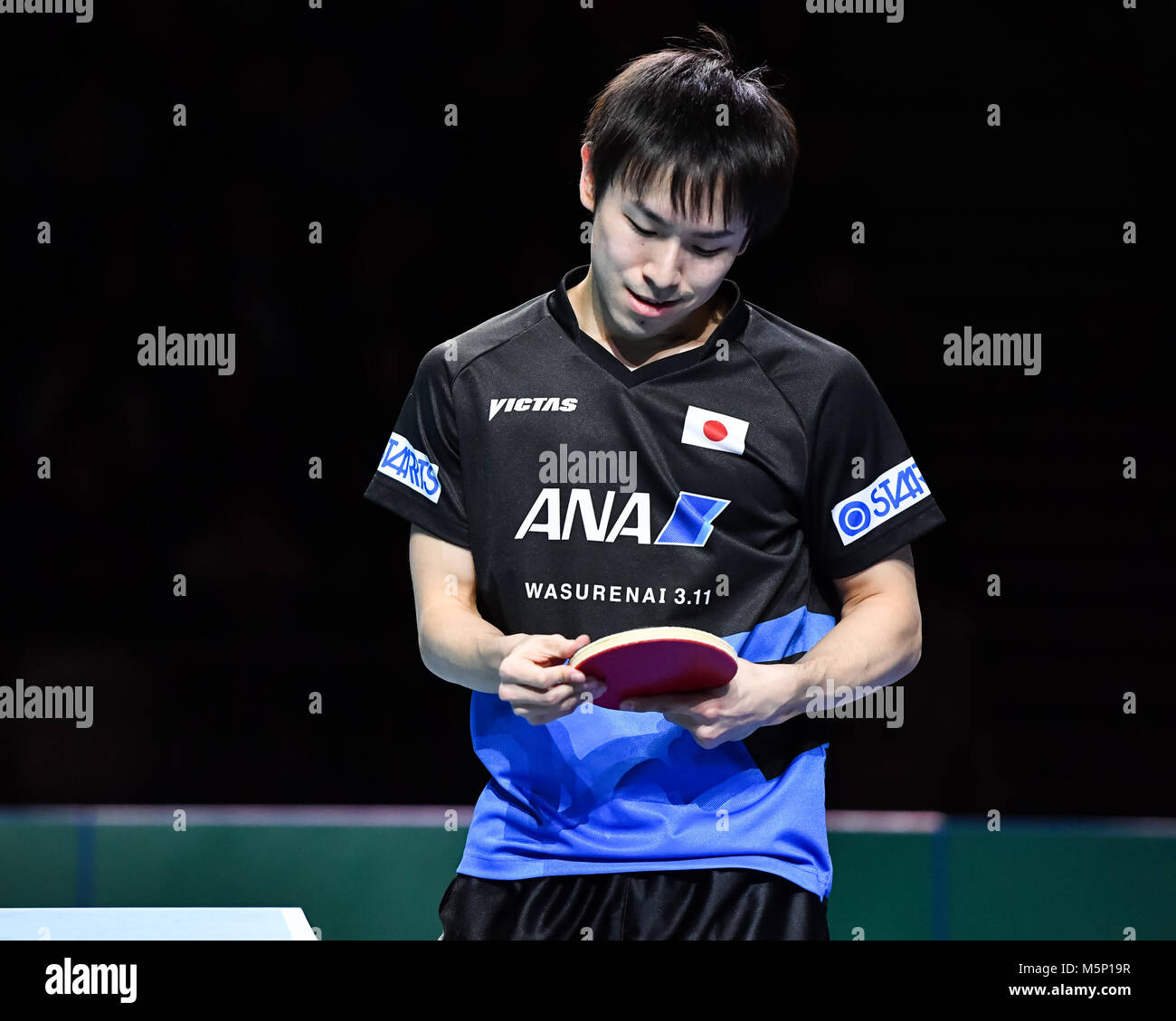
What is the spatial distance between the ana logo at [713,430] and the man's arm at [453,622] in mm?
358

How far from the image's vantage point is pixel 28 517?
3.39 meters

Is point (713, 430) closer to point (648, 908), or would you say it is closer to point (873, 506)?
point (873, 506)

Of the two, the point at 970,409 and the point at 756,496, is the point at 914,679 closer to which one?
the point at 970,409

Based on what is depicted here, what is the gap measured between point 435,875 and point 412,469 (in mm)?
1117

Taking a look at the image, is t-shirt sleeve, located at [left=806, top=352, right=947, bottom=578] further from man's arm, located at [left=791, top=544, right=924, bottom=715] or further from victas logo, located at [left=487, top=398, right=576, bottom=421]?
victas logo, located at [left=487, top=398, right=576, bottom=421]

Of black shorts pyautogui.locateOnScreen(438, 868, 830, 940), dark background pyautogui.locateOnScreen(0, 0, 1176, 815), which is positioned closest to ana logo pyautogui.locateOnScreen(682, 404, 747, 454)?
black shorts pyautogui.locateOnScreen(438, 868, 830, 940)

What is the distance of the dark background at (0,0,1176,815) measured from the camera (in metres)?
3.20

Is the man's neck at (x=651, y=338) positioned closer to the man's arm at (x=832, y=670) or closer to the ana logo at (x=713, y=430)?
the ana logo at (x=713, y=430)

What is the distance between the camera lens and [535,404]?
2141mm

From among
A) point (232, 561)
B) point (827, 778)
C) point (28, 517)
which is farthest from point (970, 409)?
point (28, 517)

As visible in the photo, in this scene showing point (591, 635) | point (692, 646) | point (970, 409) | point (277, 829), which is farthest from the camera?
point (970, 409)

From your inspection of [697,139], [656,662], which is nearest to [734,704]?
[656,662]

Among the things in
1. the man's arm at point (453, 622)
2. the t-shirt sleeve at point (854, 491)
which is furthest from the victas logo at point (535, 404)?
the t-shirt sleeve at point (854, 491)
